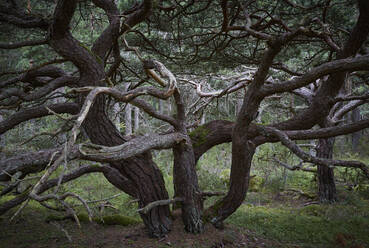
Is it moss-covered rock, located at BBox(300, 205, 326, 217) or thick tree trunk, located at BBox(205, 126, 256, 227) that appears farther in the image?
moss-covered rock, located at BBox(300, 205, 326, 217)

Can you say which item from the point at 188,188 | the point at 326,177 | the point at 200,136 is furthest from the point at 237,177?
the point at 326,177

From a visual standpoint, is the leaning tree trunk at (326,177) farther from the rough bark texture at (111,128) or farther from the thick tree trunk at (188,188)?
the rough bark texture at (111,128)

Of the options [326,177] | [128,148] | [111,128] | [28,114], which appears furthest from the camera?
[326,177]

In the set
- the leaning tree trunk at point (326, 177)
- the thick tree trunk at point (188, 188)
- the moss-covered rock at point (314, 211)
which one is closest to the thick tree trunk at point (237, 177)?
the thick tree trunk at point (188, 188)

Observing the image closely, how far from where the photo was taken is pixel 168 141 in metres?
4.62

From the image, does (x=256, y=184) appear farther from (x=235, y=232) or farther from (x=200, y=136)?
(x=200, y=136)

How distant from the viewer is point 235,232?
19.1 ft

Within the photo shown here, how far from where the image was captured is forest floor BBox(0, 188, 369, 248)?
505 cm

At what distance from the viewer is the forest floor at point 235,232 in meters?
5.05

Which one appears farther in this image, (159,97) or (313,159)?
(159,97)

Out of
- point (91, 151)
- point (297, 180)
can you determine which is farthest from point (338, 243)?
point (297, 180)

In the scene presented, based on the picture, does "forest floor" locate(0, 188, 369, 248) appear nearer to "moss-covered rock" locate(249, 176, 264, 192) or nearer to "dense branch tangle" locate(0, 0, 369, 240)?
"dense branch tangle" locate(0, 0, 369, 240)

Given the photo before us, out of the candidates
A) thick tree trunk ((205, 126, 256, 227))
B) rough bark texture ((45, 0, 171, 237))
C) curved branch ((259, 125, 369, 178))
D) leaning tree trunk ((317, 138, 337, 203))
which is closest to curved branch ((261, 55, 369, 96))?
curved branch ((259, 125, 369, 178))

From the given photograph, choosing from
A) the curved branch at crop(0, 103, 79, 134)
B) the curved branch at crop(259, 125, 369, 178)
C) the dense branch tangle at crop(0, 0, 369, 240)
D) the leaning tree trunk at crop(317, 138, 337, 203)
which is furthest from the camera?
the leaning tree trunk at crop(317, 138, 337, 203)
